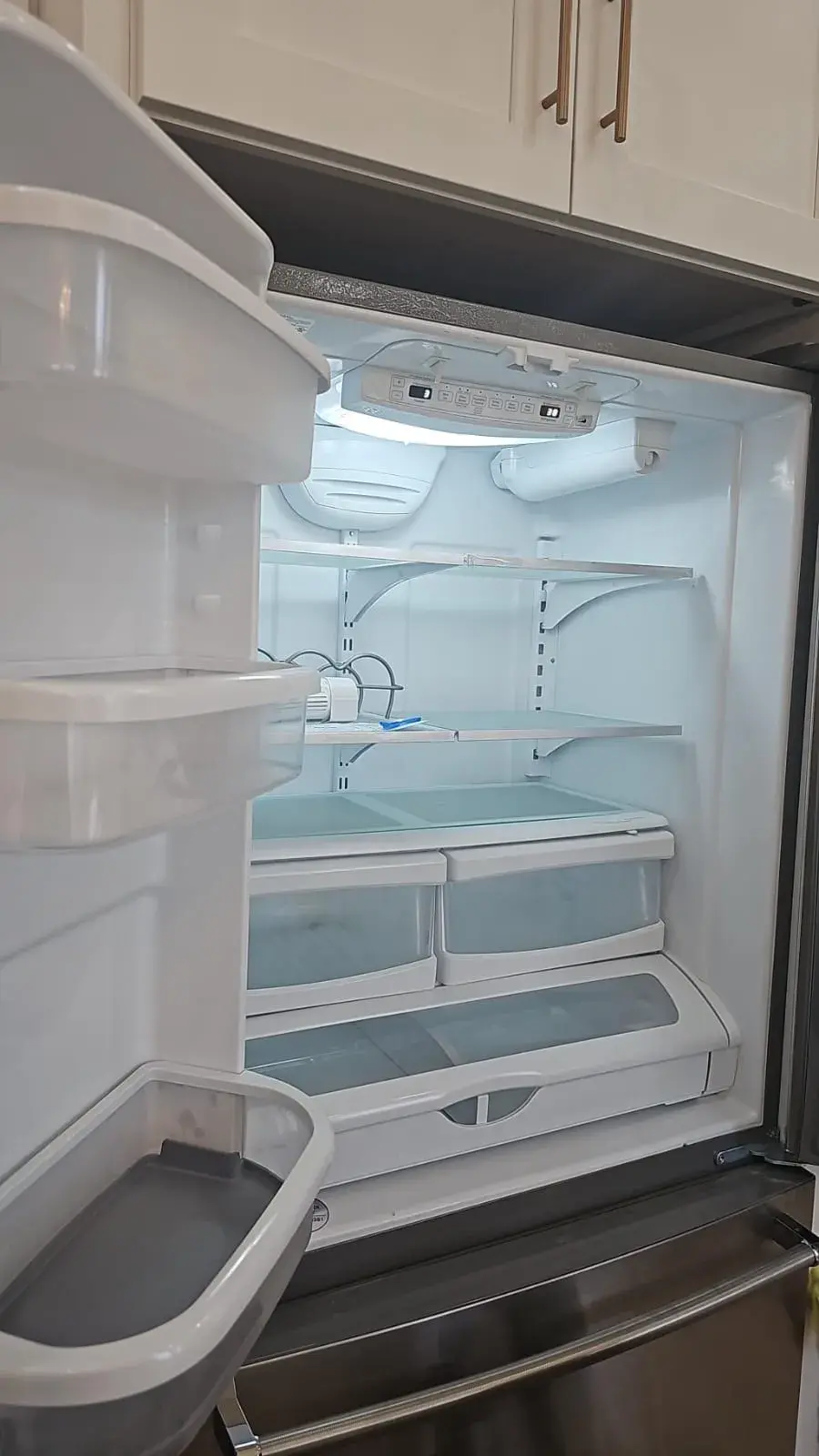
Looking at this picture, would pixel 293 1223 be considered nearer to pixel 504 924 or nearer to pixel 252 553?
pixel 252 553

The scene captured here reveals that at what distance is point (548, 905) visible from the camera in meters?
1.32

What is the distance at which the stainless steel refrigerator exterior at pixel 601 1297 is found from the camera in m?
0.86

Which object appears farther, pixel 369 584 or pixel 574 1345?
pixel 369 584

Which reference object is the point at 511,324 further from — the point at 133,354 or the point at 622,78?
the point at 133,354

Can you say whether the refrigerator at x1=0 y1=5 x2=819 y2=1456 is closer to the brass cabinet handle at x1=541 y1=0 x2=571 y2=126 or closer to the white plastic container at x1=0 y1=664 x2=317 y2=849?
the white plastic container at x1=0 y1=664 x2=317 y2=849

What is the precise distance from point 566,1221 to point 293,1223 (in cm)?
55

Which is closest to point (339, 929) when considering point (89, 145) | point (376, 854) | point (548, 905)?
point (376, 854)

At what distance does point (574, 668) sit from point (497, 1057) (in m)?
0.71

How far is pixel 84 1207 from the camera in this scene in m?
0.70

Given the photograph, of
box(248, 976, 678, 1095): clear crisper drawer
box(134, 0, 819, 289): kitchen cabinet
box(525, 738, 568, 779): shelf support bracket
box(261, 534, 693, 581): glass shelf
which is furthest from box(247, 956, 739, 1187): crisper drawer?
box(134, 0, 819, 289): kitchen cabinet

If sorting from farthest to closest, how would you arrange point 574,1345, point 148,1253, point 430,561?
point 430,561
point 574,1345
point 148,1253

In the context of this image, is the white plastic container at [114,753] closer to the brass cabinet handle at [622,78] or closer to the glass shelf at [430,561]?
the glass shelf at [430,561]

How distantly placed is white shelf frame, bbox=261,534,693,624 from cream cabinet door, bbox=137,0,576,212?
1.24 ft

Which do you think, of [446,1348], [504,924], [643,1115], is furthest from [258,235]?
[643,1115]
